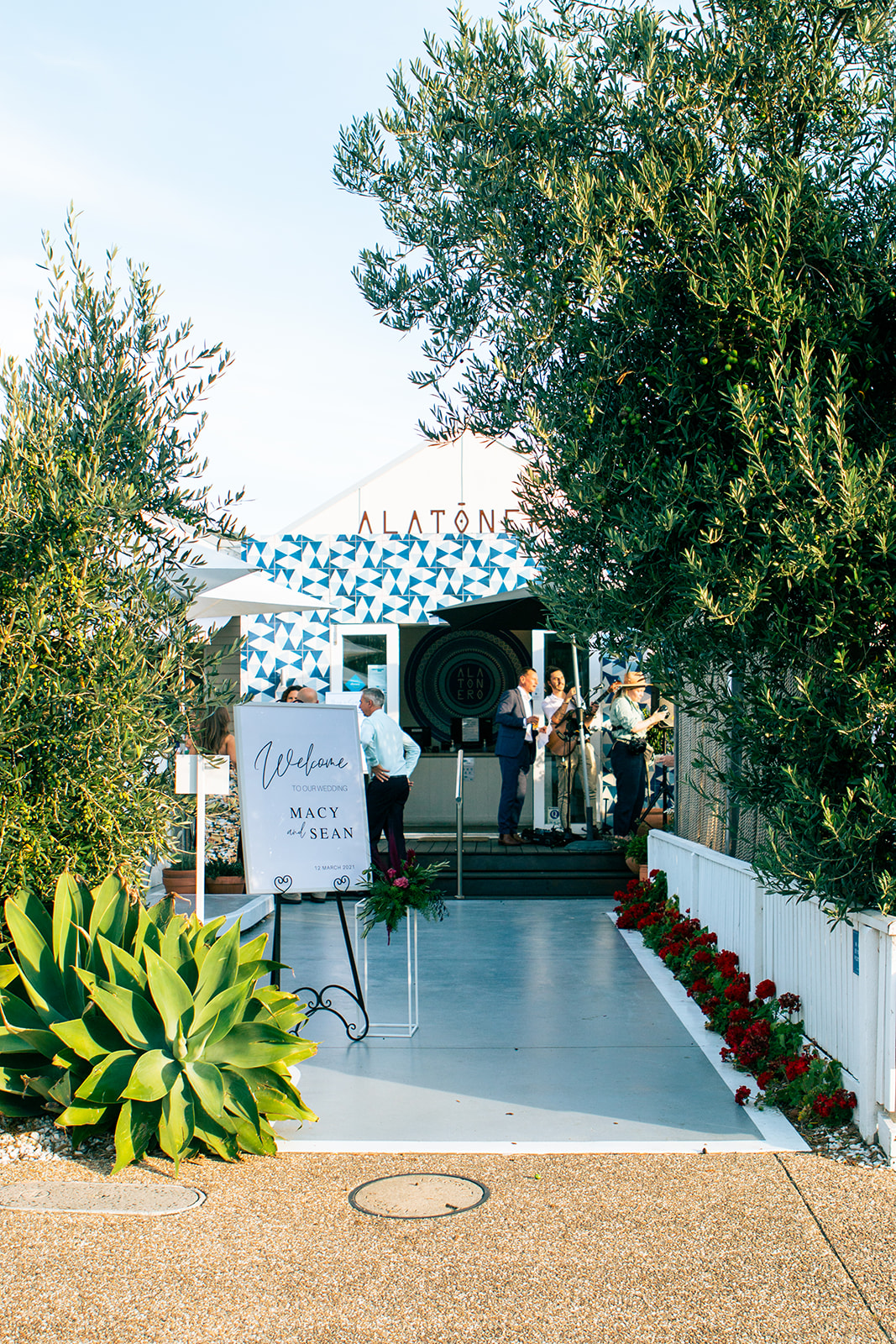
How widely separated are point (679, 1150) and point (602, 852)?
656cm

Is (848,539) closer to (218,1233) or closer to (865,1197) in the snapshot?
(865,1197)

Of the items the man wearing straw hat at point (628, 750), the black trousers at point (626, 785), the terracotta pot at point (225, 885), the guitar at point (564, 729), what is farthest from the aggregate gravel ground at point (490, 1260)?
the guitar at point (564, 729)

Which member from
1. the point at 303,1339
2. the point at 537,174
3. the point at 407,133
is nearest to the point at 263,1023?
the point at 303,1339

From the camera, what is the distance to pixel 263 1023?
4.36 m

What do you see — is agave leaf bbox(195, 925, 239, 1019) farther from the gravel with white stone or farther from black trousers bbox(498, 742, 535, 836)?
black trousers bbox(498, 742, 535, 836)

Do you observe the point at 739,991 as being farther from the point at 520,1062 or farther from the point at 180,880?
the point at 180,880

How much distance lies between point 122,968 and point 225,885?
15.9 feet

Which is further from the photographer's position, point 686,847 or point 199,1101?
point 686,847

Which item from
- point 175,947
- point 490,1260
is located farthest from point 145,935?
point 490,1260

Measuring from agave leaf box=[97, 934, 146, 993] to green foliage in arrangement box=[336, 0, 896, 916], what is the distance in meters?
2.17

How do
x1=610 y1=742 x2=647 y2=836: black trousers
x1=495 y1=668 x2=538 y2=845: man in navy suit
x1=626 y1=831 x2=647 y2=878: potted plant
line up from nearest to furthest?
x1=626 y1=831 x2=647 y2=878: potted plant → x1=610 y1=742 x2=647 y2=836: black trousers → x1=495 y1=668 x2=538 y2=845: man in navy suit

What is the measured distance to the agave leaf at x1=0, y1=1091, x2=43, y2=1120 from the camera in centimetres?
449

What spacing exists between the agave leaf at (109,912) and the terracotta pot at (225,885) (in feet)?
14.4

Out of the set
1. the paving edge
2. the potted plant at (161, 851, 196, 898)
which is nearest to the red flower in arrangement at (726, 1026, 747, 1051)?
the paving edge
